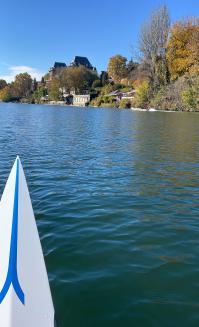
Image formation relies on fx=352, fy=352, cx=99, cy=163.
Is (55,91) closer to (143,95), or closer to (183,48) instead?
(143,95)

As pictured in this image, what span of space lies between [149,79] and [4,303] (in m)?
97.4

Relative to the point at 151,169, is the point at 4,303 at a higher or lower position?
higher

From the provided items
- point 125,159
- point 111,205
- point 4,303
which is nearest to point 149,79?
point 125,159

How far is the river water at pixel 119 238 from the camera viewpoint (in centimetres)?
504

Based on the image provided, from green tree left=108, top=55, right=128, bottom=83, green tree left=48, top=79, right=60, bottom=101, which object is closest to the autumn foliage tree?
green tree left=108, top=55, right=128, bottom=83

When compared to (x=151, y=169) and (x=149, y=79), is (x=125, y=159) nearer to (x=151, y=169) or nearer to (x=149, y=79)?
(x=151, y=169)

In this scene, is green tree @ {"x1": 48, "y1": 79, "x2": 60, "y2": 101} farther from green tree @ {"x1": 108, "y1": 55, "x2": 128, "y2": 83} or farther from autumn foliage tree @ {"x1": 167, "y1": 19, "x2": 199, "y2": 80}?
autumn foliage tree @ {"x1": 167, "y1": 19, "x2": 199, "y2": 80}

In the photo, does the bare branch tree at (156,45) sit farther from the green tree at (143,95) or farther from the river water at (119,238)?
the river water at (119,238)

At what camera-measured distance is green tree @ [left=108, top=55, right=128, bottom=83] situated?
164m

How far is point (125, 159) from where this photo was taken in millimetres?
17078

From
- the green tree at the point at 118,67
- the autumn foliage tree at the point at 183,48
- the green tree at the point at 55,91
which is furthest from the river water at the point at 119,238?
the green tree at the point at 55,91

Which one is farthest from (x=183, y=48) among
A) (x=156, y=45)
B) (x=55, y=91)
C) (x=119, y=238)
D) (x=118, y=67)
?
(x=55, y=91)

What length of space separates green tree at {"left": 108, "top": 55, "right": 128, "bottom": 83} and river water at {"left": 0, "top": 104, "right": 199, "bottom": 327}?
154 metres

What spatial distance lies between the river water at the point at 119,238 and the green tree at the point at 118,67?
154405 mm
